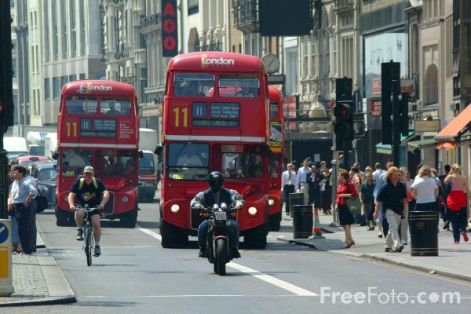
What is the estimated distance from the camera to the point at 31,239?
98.7 feet

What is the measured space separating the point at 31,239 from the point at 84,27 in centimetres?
10016

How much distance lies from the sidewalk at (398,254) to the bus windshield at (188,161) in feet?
9.35

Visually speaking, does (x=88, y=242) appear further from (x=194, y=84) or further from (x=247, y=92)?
(x=247, y=92)

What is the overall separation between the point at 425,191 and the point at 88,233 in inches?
330

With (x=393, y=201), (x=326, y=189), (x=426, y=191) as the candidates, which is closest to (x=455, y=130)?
(x=426, y=191)

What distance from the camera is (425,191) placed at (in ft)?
107

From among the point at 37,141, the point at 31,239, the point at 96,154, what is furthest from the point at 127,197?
the point at 37,141

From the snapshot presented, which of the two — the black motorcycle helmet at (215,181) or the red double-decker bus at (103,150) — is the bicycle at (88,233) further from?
the red double-decker bus at (103,150)

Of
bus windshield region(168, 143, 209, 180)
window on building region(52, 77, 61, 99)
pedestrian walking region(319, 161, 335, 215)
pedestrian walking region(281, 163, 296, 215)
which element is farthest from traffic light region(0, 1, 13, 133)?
window on building region(52, 77, 61, 99)

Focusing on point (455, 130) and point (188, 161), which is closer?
point (188, 161)

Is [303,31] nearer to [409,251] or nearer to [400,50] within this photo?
[400,50]

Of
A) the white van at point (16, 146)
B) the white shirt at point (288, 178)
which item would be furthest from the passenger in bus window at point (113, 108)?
the white van at point (16, 146)

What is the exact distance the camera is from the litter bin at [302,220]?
36438 mm

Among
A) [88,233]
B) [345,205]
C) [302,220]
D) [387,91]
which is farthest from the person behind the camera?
[302,220]
